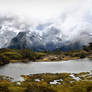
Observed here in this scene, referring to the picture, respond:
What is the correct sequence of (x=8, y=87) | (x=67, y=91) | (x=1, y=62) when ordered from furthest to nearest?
(x=1, y=62)
(x=8, y=87)
(x=67, y=91)

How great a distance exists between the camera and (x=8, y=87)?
7231 cm

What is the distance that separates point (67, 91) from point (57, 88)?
5070 millimetres

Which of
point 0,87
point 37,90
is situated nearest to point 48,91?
point 37,90

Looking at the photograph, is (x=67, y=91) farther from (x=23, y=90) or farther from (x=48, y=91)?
(x=23, y=90)

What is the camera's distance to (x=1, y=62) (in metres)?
198

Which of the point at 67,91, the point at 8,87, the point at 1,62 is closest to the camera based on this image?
the point at 67,91

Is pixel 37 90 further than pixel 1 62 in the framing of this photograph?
No

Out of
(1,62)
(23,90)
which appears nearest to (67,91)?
(23,90)

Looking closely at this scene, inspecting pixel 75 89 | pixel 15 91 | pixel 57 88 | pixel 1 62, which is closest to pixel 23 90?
pixel 15 91

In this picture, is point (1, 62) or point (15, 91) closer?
point (15, 91)

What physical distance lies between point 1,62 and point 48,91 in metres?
142

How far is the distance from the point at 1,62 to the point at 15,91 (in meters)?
137

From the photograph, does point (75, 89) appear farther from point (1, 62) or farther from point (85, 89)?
point (1, 62)

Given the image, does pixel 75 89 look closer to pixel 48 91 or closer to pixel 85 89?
pixel 85 89
